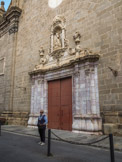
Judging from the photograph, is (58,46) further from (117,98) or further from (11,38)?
(11,38)

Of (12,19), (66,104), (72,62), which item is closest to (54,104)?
(66,104)

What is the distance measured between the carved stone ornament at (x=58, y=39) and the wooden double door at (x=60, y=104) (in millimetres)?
1780

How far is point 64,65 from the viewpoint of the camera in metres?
9.48

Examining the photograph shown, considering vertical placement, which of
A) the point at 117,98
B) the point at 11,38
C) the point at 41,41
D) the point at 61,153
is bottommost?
the point at 61,153

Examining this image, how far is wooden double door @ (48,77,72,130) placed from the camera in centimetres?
906

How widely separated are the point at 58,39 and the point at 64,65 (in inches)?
82.0

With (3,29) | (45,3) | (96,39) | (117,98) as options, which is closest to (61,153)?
(117,98)

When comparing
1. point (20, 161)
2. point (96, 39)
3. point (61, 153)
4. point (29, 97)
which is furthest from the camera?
point (29, 97)

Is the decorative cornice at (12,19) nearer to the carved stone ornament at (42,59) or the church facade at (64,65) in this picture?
the church facade at (64,65)

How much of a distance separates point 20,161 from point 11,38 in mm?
12374

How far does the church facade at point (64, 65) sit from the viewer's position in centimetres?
759

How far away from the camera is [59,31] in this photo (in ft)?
35.1

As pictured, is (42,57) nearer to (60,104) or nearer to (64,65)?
(64,65)

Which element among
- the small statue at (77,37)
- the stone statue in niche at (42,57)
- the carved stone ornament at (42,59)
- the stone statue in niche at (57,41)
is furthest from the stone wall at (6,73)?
the small statue at (77,37)
